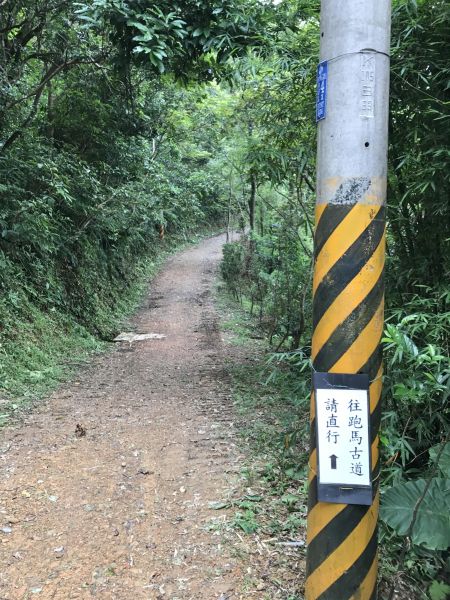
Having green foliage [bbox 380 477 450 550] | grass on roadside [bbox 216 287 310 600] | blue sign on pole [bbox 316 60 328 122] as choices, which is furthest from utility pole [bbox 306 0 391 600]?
grass on roadside [bbox 216 287 310 600]

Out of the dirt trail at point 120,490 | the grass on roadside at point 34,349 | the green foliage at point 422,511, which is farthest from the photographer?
the grass on roadside at point 34,349

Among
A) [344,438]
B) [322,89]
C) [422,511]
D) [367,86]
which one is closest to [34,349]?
[422,511]

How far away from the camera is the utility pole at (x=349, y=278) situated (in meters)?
1.70

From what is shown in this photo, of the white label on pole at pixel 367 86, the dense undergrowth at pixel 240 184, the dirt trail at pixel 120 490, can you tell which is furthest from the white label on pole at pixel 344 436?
the dirt trail at pixel 120 490

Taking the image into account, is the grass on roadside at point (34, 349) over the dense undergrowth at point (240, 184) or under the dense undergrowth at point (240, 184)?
under

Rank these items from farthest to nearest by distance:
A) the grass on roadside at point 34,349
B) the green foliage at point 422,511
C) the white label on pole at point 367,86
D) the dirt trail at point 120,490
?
the grass on roadside at point 34,349 → the dirt trail at point 120,490 → the green foliage at point 422,511 → the white label on pole at point 367,86

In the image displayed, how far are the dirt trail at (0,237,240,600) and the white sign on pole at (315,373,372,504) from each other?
4.25ft

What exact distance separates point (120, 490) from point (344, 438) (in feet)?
8.39

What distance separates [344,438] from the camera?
5.74ft

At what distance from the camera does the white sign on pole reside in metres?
1.74

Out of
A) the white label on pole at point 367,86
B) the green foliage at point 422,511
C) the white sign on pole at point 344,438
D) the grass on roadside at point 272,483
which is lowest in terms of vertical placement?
the grass on roadside at point 272,483

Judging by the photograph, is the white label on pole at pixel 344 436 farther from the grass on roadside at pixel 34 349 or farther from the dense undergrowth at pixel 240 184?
the grass on roadside at pixel 34 349

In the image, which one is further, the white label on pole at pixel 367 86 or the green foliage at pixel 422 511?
the green foliage at pixel 422 511

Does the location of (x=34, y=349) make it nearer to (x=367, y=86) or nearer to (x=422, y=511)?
(x=422, y=511)
